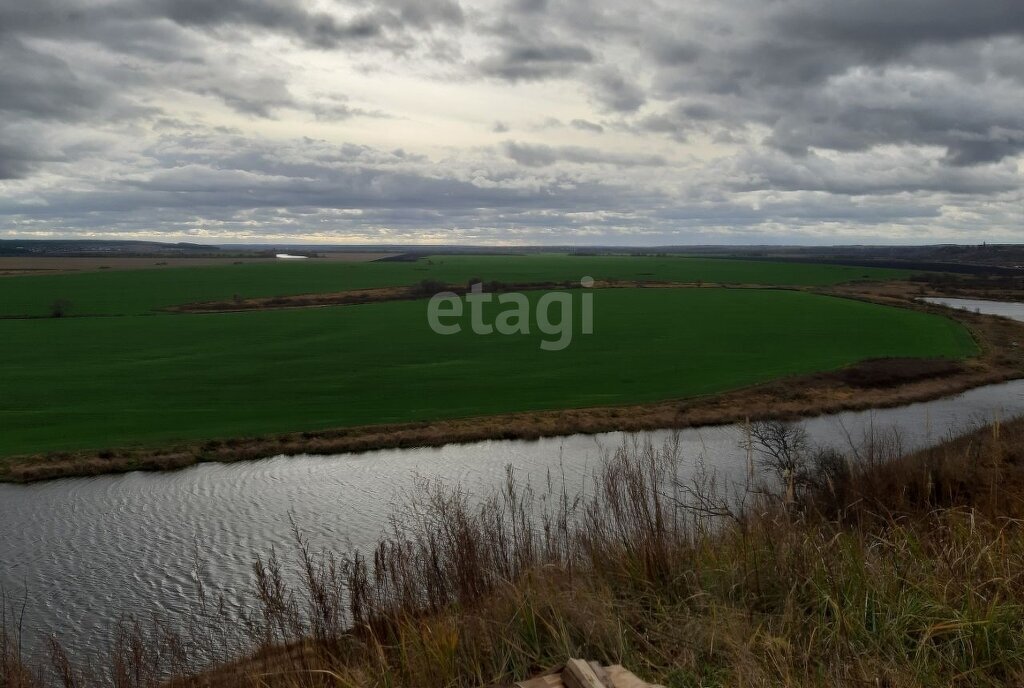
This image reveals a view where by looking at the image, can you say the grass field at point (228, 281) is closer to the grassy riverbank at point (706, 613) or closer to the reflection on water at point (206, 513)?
the reflection on water at point (206, 513)

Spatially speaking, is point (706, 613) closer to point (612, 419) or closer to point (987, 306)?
point (612, 419)

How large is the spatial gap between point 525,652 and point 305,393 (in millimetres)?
32405

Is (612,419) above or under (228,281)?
under

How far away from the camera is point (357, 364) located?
4381cm

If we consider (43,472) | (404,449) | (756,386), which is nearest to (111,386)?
(43,472)

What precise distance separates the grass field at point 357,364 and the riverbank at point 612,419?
137 centimetres

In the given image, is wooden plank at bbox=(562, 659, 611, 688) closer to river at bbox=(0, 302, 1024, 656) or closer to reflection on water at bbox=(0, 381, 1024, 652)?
river at bbox=(0, 302, 1024, 656)

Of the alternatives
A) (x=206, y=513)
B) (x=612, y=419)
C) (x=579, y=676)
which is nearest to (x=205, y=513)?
(x=206, y=513)

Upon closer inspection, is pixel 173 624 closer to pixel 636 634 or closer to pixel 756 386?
pixel 636 634

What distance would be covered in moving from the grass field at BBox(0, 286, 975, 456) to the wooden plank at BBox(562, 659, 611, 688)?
26.4 meters

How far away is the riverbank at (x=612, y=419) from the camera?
25.0 meters

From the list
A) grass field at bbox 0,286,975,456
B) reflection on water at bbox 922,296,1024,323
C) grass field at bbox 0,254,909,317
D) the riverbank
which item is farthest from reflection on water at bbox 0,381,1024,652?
grass field at bbox 0,254,909,317

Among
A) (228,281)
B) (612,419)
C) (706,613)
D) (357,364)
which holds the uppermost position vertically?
(228,281)

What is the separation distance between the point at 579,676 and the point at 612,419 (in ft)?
88.1
